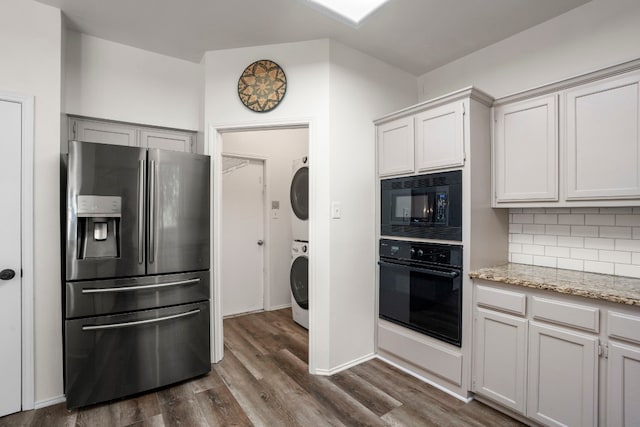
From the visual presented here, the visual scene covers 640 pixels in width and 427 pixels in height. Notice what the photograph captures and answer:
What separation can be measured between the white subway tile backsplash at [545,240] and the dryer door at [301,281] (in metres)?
2.15

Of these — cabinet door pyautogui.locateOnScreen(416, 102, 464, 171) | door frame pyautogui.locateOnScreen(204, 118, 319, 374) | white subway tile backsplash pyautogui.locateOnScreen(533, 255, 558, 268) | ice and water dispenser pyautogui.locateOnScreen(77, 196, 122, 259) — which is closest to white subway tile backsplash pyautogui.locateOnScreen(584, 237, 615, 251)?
white subway tile backsplash pyautogui.locateOnScreen(533, 255, 558, 268)

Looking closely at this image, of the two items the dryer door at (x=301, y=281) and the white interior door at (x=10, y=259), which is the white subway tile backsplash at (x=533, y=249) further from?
the white interior door at (x=10, y=259)

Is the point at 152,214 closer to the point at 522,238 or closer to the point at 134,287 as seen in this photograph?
the point at 134,287

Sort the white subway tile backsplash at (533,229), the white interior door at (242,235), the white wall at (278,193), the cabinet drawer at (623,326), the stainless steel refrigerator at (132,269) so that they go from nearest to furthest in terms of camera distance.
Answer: the cabinet drawer at (623,326)
the stainless steel refrigerator at (132,269)
the white subway tile backsplash at (533,229)
the white interior door at (242,235)
the white wall at (278,193)

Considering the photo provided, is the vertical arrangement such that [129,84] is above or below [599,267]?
above

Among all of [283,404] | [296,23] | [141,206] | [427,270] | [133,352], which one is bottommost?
[283,404]

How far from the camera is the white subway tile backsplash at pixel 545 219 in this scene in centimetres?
233

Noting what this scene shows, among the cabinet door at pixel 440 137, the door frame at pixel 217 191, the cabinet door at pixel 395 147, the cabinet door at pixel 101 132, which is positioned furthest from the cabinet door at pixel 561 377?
the cabinet door at pixel 101 132

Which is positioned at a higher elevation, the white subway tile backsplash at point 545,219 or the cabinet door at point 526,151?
the cabinet door at point 526,151

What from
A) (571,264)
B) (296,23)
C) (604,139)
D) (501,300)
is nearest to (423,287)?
(501,300)

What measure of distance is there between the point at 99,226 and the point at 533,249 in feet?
10.5

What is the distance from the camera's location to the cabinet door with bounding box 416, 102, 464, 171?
2242 millimetres

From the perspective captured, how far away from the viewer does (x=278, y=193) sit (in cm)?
430

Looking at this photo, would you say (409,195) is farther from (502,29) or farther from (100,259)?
(100,259)
